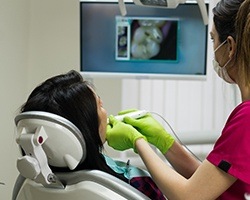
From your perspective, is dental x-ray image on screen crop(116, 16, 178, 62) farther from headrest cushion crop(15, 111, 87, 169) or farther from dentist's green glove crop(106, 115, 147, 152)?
headrest cushion crop(15, 111, 87, 169)

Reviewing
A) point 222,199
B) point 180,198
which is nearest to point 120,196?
point 180,198

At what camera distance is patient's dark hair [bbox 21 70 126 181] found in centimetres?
121

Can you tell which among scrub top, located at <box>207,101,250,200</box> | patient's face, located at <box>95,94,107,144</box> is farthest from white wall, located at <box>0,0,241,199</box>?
scrub top, located at <box>207,101,250,200</box>

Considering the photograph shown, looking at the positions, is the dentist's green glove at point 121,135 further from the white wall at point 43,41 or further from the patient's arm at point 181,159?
the white wall at point 43,41

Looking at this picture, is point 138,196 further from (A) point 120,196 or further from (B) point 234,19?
(B) point 234,19

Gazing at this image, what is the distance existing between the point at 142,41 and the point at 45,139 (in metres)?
1.36

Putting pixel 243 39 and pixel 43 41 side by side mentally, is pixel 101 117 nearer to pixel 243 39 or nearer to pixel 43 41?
pixel 243 39

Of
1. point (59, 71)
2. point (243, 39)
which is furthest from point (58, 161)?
point (59, 71)

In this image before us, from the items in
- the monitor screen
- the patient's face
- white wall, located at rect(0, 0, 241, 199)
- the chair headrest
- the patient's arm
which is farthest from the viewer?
white wall, located at rect(0, 0, 241, 199)

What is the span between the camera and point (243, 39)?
1174mm

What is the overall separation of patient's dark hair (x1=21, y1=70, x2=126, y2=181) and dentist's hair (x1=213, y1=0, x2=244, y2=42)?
451 mm

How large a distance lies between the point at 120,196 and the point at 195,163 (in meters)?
0.63

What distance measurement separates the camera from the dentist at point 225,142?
111cm

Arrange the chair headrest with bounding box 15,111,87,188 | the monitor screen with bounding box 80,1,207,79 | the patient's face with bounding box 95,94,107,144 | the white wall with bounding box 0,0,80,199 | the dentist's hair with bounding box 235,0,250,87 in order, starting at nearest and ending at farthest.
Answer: the chair headrest with bounding box 15,111,87,188
the dentist's hair with bounding box 235,0,250,87
the patient's face with bounding box 95,94,107,144
the monitor screen with bounding box 80,1,207,79
the white wall with bounding box 0,0,80,199
